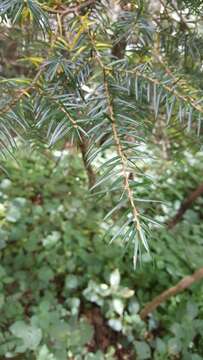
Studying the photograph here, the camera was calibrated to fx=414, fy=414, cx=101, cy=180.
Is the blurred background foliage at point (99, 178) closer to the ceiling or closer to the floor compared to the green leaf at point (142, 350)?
closer to the ceiling

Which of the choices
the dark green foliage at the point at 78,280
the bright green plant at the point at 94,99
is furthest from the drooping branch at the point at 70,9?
the dark green foliage at the point at 78,280

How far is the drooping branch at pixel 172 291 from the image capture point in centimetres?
110

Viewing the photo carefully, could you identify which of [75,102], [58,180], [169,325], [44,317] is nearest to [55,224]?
[58,180]

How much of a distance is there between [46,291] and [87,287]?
134 millimetres

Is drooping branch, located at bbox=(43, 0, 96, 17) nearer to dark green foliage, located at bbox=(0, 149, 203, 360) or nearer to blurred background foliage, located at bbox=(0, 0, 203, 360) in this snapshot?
blurred background foliage, located at bbox=(0, 0, 203, 360)

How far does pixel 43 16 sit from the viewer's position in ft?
1.50

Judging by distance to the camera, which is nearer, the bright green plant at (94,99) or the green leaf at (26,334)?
the bright green plant at (94,99)

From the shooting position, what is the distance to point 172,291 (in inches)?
45.0

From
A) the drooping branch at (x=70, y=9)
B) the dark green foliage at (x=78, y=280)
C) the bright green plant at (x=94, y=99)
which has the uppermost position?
the drooping branch at (x=70, y=9)

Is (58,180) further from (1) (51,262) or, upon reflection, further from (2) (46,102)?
(2) (46,102)

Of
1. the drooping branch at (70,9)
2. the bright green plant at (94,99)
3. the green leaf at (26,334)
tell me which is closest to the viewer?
the bright green plant at (94,99)

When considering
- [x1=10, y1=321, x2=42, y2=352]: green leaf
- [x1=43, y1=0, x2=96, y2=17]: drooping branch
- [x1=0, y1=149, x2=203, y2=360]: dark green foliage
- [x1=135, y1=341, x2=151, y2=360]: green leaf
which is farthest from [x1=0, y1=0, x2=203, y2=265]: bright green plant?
[x1=135, y1=341, x2=151, y2=360]: green leaf

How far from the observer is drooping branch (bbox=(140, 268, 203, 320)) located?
1096 mm

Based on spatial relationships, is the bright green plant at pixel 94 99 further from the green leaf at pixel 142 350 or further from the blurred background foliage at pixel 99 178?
the green leaf at pixel 142 350
